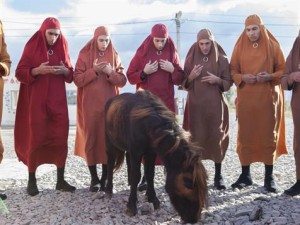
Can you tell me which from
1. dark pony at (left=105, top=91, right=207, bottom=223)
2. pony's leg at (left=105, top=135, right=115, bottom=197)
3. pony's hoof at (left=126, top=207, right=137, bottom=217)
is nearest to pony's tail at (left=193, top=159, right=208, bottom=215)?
dark pony at (left=105, top=91, right=207, bottom=223)

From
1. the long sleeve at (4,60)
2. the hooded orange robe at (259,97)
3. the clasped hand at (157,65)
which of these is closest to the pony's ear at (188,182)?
the clasped hand at (157,65)

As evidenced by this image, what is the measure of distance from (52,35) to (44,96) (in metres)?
0.87

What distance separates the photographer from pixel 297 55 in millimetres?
6867

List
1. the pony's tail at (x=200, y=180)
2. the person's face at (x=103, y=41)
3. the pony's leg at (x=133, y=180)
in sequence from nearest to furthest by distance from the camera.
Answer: the pony's tail at (x=200, y=180) < the pony's leg at (x=133, y=180) < the person's face at (x=103, y=41)

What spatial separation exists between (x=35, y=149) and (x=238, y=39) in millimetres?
3431

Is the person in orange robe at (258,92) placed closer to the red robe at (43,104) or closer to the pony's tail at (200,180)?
the pony's tail at (200,180)

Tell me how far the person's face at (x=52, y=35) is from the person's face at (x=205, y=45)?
2049mm

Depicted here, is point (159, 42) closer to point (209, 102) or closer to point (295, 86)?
point (209, 102)

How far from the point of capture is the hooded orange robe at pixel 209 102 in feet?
23.4

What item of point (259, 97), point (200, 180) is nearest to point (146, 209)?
point (200, 180)

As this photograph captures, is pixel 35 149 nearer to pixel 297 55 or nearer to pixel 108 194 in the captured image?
pixel 108 194

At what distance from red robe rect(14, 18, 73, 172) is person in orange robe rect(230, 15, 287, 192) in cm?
254

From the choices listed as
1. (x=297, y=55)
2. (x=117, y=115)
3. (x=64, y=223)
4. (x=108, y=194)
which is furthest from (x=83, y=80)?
(x=297, y=55)

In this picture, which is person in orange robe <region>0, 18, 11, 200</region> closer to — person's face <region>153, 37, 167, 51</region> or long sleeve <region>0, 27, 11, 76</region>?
long sleeve <region>0, 27, 11, 76</region>
